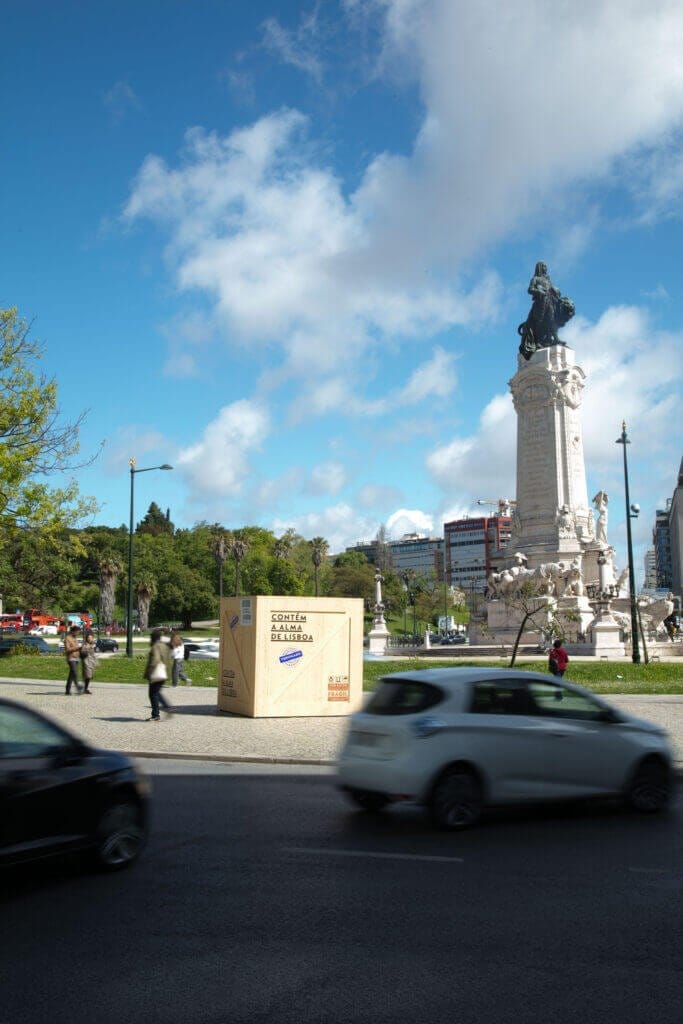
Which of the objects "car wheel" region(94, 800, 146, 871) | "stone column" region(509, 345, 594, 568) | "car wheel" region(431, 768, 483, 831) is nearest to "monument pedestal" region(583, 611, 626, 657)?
"stone column" region(509, 345, 594, 568)

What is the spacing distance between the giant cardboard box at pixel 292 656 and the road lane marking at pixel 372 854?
10.2 metres

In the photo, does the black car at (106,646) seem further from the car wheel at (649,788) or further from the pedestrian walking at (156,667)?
the car wheel at (649,788)

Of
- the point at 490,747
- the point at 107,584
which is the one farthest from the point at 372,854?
the point at 107,584

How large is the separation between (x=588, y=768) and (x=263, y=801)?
3.43 m

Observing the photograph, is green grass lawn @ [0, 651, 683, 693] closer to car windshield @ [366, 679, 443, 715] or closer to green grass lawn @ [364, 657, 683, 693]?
green grass lawn @ [364, 657, 683, 693]

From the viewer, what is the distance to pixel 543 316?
5153cm

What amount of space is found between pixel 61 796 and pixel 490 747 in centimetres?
397

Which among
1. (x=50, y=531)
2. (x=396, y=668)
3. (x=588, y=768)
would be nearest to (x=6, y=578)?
(x=50, y=531)

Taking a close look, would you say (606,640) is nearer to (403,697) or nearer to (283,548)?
(403,697)

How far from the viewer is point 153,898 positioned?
5930mm

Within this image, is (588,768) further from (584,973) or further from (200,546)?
(200,546)

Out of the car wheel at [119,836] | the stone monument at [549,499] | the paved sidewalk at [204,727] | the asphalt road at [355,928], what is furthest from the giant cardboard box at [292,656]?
the stone monument at [549,499]

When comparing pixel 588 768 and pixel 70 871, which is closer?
pixel 70 871

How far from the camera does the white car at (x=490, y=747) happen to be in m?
8.10
